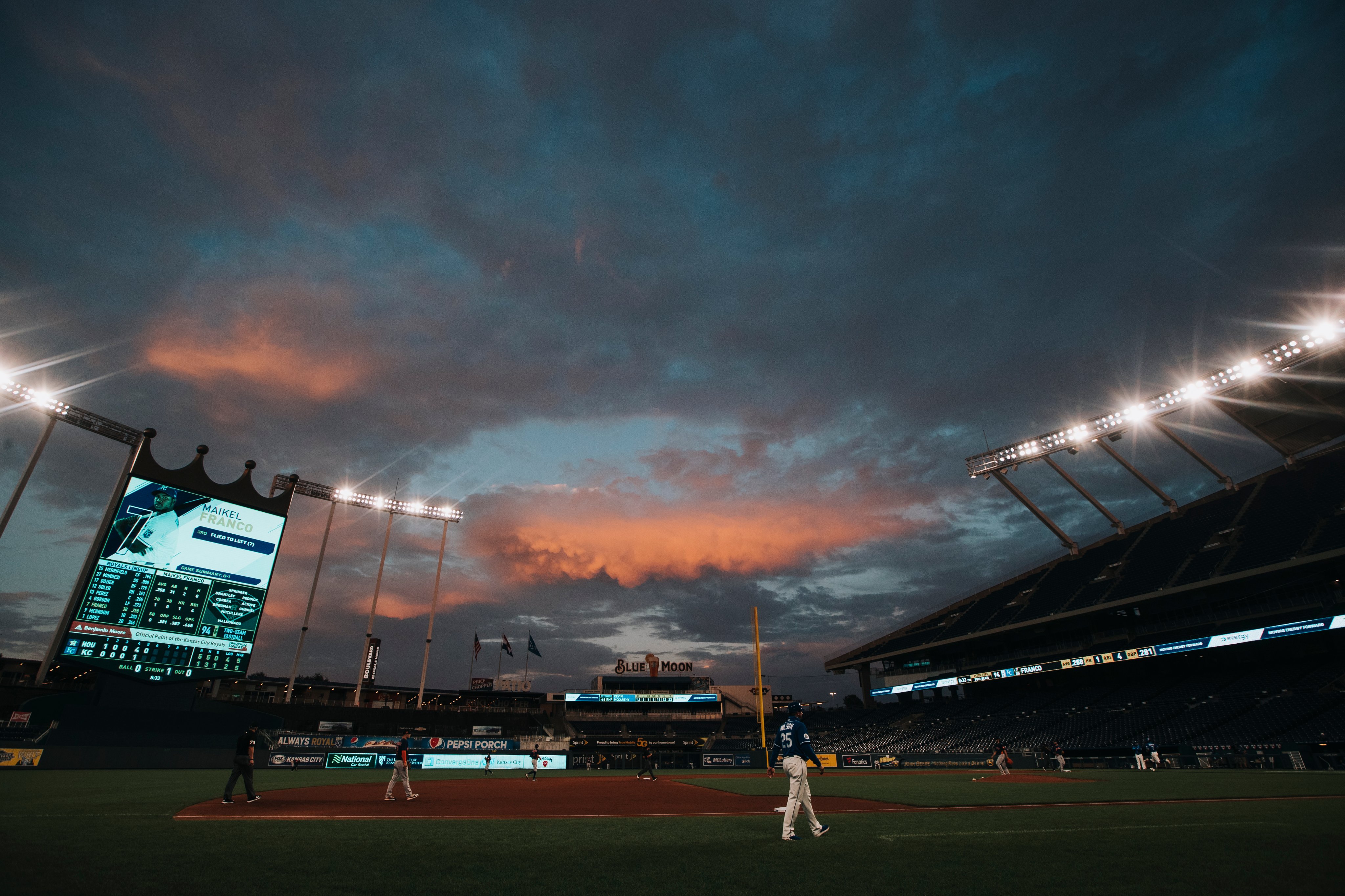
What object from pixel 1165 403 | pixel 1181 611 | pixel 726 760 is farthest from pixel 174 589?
pixel 1181 611

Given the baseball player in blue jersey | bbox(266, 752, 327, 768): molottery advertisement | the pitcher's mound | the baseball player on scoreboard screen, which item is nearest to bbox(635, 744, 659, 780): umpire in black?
the pitcher's mound

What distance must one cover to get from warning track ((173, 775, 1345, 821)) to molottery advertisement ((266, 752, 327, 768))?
1720 cm

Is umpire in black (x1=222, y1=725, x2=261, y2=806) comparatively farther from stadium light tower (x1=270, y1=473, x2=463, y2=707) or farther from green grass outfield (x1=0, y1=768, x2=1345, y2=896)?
stadium light tower (x1=270, y1=473, x2=463, y2=707)

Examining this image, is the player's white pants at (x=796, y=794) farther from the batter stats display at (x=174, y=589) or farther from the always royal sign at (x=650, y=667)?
the always royal sign at (x=650, y=667)

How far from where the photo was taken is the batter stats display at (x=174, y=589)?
1185 inches

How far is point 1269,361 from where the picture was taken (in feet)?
110

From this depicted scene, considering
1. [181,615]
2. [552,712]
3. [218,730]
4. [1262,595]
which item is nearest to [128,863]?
[181,615]

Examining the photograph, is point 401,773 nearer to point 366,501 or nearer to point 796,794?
point 796,794

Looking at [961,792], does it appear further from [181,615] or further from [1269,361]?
[181,615]

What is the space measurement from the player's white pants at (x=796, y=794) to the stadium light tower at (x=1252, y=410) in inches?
1463

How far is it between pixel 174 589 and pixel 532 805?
26.2 meters

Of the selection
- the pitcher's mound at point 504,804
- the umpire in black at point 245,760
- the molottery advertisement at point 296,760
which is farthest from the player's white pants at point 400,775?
the molottery advertisement at point 296,760

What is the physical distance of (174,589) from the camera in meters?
32.1

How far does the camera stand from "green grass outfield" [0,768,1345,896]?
6703mm
